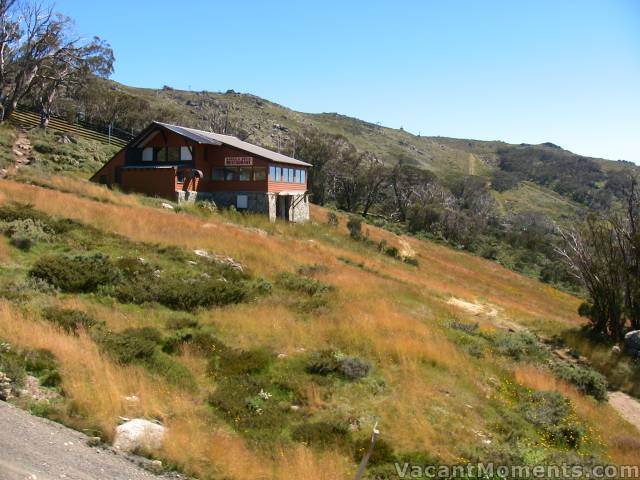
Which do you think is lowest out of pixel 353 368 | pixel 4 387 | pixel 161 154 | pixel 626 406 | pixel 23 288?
pixel 626 406

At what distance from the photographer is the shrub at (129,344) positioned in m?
9.20

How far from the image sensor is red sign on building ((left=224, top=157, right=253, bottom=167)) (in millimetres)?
35969

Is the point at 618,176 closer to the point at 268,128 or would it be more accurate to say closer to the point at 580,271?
the point at 268,128

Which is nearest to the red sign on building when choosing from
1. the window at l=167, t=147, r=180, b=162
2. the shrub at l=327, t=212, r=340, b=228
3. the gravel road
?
the window at l=167, t=147, r=180, b=162

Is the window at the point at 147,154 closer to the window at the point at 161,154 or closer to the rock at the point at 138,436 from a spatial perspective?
the window at the point at 161,154

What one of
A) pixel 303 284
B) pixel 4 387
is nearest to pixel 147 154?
pixel 303 284

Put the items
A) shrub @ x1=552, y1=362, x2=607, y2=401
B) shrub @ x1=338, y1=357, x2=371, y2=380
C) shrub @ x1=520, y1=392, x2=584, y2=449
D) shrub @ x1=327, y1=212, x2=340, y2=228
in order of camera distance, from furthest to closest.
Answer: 1. shrub @ x1=327, y1=212, x2=340, y2=228
2. shrub @ x1=552, y1=362, x2=607, y2=401
3. shrub @ x1=338, y1=357, x2=371, y2=380
4. shrub @ x1=520, y1=392, x2=584, y2=449

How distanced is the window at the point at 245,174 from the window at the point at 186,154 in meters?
3.84

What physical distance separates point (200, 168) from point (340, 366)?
28.1 m

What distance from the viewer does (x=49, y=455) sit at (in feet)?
19.6

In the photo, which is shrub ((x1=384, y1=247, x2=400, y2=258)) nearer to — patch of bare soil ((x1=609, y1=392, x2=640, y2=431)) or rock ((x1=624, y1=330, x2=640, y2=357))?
rock ((x1=624, y1=330, x2=640, y2=357))

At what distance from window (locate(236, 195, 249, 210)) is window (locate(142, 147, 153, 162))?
7339mm

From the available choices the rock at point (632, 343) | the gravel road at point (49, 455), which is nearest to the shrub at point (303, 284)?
the gravel road at point (49, 455)

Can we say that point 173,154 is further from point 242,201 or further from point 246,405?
point 246,405
